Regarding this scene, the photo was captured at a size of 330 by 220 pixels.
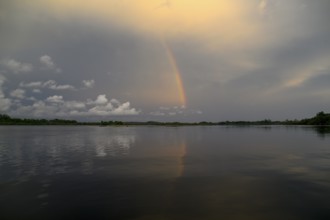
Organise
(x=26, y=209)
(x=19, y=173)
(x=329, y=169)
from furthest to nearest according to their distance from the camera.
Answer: (x=329, y=169) < (x=19, y=173) < (x=26, y=209)

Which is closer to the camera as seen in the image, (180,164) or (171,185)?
(171,185)

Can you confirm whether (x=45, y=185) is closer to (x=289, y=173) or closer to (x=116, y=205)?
(x=116, y=205)

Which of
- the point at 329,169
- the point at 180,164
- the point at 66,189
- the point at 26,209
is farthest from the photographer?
the point at 180,164

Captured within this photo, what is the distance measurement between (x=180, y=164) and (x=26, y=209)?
16.2 metres

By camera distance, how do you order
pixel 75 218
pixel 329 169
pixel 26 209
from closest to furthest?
pixel 75 218 → pixel 26 209 → pixel 329 169

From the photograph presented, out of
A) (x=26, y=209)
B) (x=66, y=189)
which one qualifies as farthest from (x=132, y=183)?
(x=26, y=209)

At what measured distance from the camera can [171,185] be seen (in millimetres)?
17656

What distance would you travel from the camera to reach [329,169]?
23.5m

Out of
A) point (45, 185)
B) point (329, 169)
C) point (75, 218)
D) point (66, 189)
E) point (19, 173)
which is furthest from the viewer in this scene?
point (329, 169)

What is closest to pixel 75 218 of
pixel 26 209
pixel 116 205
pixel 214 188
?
pixel 116 205

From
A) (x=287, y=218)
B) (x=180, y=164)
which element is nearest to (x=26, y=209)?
(x=287, y=218)

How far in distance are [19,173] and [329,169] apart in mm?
28598

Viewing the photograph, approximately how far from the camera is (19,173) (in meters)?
21.2

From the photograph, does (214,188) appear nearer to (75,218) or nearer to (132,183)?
(132,183)
